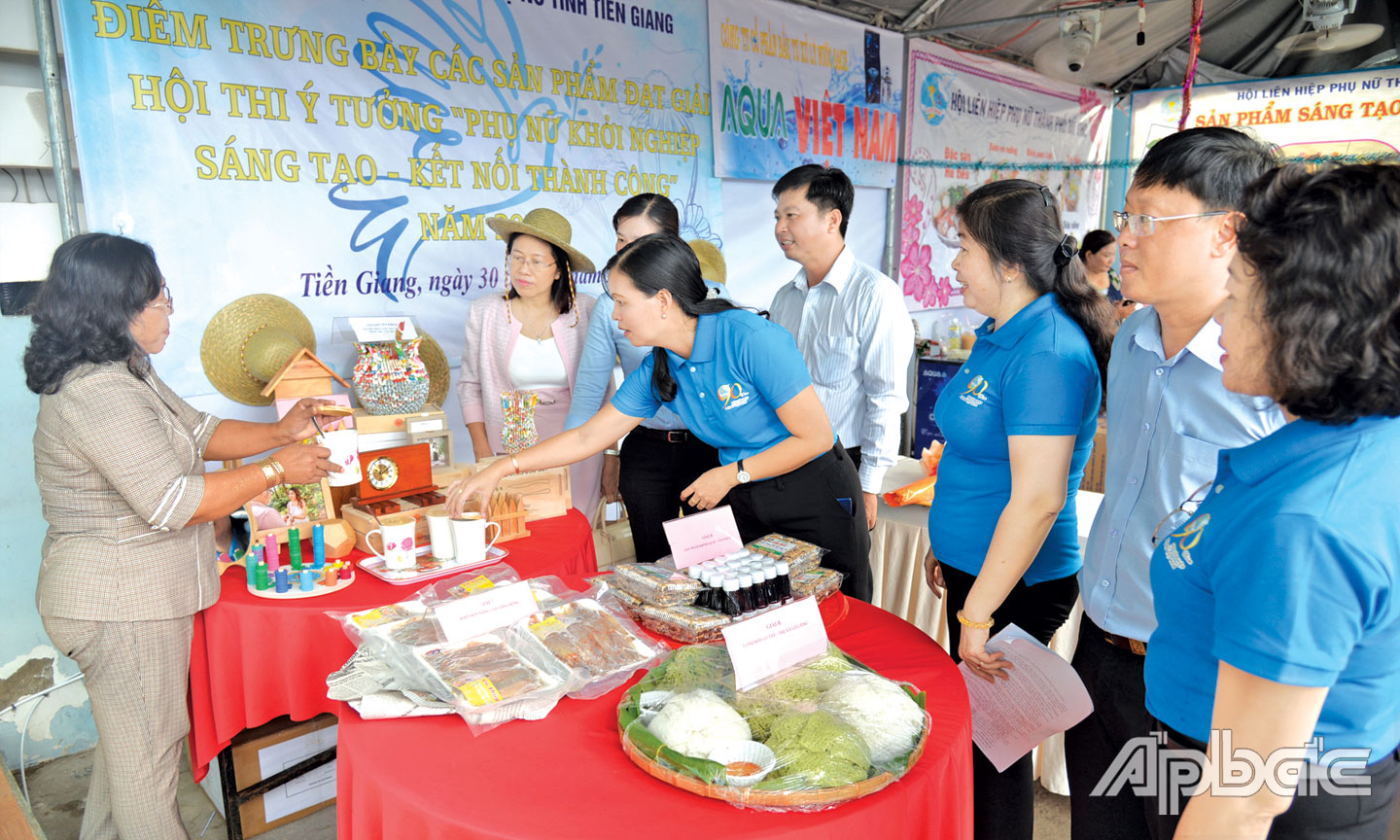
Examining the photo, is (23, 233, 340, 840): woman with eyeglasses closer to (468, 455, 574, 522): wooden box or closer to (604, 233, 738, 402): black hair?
(468, 455, 574, 522): wooden box

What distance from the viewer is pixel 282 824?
7.48 feet

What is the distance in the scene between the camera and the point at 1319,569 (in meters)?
0.72

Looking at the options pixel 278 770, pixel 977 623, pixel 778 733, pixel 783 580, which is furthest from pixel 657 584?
pixel 278 770

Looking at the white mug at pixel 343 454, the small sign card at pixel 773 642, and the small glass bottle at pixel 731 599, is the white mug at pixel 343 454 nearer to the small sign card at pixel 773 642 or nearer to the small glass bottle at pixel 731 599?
the small glass bottle at pixel 731 599

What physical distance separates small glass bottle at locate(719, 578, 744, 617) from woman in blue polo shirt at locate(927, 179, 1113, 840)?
423 millimetres

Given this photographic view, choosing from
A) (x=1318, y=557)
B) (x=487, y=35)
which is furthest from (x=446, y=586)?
(x=487, y=35)

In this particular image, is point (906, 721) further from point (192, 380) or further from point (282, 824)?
point (192, 380)

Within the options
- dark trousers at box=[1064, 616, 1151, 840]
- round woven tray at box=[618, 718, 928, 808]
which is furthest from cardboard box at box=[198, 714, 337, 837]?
dark trousers at box=[1064, 616, 1151, 840]

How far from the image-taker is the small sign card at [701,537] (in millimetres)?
1507

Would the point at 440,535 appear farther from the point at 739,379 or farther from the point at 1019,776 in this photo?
the point at 1019,776

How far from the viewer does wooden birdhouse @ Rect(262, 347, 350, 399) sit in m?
2.14

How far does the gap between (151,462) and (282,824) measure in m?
1.25

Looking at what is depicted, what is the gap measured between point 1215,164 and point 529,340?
2170mm

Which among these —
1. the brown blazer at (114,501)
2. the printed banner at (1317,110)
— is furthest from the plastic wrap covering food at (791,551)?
the printed banner at (1317,110)
